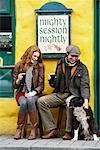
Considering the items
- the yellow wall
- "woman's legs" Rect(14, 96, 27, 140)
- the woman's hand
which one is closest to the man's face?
the yellow wall

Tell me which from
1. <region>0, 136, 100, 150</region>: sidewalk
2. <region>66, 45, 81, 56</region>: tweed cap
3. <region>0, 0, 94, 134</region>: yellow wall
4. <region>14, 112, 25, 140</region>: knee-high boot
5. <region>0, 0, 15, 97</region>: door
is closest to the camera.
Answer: <region>0, 136, 100, 150</region>: sidewalk

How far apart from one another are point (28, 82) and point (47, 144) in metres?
1.32

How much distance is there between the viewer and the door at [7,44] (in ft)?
34.6

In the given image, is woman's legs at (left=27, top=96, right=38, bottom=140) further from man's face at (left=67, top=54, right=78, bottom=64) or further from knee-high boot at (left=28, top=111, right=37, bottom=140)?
man's face at (left=67, top=54, right=78, bottom=64)

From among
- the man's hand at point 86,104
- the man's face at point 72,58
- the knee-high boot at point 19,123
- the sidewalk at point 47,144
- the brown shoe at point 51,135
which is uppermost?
the man's face at point 72,58

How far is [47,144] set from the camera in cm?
927

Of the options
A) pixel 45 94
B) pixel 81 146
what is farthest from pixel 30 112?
pixel 81 146

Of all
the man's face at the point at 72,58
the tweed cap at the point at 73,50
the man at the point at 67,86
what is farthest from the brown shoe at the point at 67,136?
the tweed cap at the point at 73,50

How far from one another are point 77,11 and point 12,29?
4.25 feet

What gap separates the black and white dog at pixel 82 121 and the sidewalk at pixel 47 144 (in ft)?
0.63

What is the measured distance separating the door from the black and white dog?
1482mm

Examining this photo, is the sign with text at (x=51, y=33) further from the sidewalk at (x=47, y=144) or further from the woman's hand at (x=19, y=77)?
the sidewalk at (x=47, y=144)

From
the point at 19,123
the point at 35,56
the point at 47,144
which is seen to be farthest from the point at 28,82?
the point at 47,144

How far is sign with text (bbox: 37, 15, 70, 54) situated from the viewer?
33.8 ft
